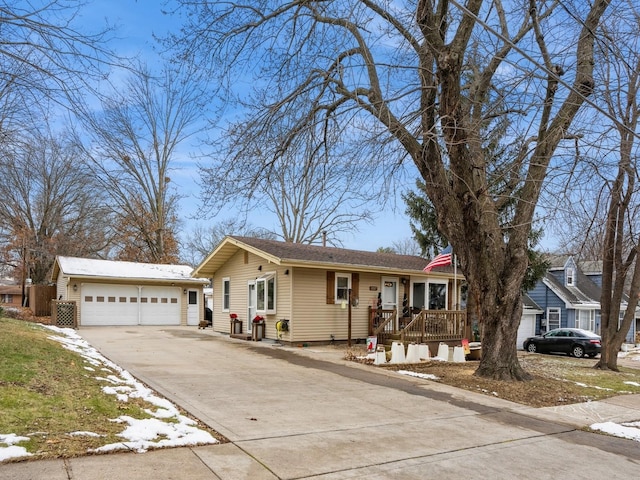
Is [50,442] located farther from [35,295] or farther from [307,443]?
[35,295]

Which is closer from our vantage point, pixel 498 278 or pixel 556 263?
pixel 498 278

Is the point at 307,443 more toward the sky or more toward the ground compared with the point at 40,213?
more toward the ground

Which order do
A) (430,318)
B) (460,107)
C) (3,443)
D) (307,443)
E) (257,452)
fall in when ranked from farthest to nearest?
1. (430,318)
2. (460,107)
3. (307,443)
4. (257,452)
5. (3,443)

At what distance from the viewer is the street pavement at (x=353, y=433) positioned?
4.66 meters

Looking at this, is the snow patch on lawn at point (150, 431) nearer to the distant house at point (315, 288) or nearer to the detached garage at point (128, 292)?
the distant house at point (315, 288)

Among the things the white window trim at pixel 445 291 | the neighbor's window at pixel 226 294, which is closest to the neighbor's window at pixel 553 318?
the white window trim at pixel 445 291

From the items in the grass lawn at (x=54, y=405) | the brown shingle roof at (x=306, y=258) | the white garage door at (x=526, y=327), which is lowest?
the white garage door at (x=526, y=327)

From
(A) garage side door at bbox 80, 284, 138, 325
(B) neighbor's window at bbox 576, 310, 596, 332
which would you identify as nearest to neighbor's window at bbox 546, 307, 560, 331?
(B) neighbor's window at bbox 576, 310, 596, 332

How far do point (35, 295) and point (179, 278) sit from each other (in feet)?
25.9

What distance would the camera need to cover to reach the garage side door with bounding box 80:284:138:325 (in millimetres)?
24228

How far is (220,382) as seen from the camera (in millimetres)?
9180

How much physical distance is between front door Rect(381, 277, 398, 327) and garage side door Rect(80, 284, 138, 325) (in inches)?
531

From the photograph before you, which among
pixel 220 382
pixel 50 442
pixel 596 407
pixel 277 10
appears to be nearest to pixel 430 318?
pixel 596 407

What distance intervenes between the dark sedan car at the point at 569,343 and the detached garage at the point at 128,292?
16904 mm
